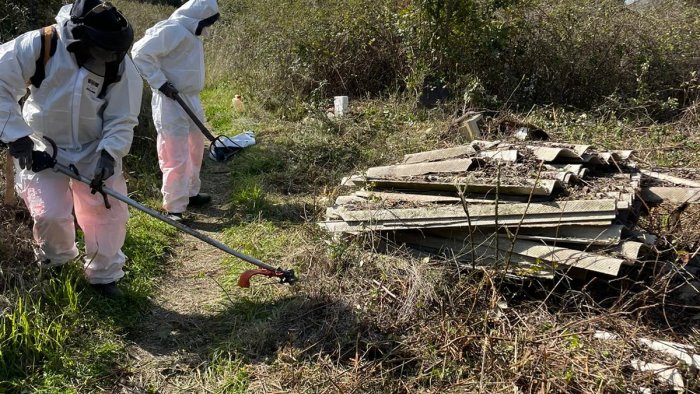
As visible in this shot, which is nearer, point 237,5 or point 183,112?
point 183,112

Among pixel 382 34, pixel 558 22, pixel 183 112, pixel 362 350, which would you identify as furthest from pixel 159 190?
pixel 558 22

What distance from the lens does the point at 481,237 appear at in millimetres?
3387

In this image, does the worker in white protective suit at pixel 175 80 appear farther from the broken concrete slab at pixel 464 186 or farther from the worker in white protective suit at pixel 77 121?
the broken concrete slab at pixel 464 186

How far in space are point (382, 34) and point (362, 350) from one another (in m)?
A: 6.58

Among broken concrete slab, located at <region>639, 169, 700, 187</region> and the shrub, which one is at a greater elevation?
the shrub

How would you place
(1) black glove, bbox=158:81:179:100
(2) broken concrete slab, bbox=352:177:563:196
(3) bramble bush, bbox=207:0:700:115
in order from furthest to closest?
(3) bramble bush, bbox=207:0:700:115 < (1) black glove, bbox=158:81:179:100 < (2) broken concrete slab, bbox=352:177:563:196

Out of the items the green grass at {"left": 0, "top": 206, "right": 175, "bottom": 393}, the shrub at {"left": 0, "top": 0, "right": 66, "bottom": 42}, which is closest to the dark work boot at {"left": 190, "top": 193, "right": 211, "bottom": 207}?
the green grass at {"left": 0, "top": 206, "right": 175, "bottom": 393}

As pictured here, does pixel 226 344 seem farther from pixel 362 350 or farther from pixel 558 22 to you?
pixel 558 22

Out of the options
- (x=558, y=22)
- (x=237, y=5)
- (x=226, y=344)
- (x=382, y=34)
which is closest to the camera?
(x=226, y=344)

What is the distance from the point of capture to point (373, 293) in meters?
3.23

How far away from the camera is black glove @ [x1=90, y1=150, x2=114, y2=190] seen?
3061 mm

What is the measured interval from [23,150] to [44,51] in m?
0.57

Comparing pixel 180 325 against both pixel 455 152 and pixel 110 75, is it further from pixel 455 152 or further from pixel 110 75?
pixel 455 152

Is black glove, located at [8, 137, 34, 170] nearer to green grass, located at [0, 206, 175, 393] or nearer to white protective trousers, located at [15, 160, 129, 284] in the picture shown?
white protective trousers, located at [15, 160, 129, 284]
